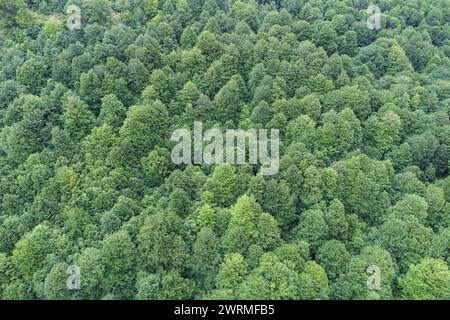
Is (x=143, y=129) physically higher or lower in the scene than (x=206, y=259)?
higher

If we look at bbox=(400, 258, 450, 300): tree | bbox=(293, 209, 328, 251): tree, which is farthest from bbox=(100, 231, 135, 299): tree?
bbox=(400, 258, 450, 300): tree

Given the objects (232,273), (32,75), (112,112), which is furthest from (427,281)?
(32,75)

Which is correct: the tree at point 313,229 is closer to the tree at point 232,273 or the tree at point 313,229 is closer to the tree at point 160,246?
the tree at point 232,273

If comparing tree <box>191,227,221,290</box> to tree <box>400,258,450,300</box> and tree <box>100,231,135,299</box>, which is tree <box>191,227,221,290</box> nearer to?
tree <box>100,231,135,299</box>

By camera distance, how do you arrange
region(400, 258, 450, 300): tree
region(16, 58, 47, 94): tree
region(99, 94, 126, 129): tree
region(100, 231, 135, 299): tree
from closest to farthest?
region(100, 231, 135, 299): tree, region(400, 258, 450, 300): tree, region(99, 94, 126, 129): tree, region(16, 58, 47, 94): tree

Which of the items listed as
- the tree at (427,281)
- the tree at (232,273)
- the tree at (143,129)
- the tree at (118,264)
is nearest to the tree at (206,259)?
the tree at (232,273)

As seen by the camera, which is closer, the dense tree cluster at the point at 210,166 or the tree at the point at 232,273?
the tree at the point at 232,273

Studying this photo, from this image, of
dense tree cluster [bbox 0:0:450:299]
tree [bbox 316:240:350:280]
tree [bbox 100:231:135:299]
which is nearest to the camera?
tree [bbox 100:231:135:299]

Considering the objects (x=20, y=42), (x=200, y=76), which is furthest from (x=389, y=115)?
(x=20, y=42)

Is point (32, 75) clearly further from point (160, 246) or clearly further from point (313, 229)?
point (313, 229)

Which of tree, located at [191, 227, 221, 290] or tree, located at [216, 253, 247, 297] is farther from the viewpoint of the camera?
tree, located at [191, 227, 221, 290]
